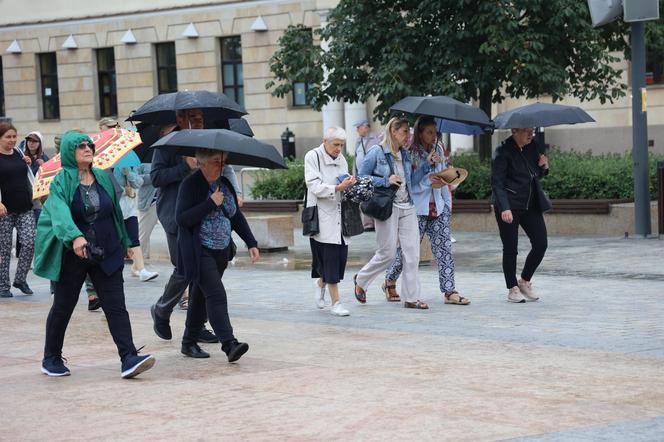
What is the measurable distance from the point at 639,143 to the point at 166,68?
80.9 ft

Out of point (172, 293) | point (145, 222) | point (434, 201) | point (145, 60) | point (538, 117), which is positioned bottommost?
point (172, 293)

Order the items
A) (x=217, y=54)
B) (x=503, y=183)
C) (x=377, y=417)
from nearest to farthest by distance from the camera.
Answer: (x=377, y=417), (x=503, y=183), (x=217, y=54)

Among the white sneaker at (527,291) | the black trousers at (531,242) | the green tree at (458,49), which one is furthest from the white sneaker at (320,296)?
the green tree at (458,49)

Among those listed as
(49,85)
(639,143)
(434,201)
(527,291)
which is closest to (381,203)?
(434,201)

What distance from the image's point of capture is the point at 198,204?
9.27m

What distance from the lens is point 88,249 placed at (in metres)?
8.73

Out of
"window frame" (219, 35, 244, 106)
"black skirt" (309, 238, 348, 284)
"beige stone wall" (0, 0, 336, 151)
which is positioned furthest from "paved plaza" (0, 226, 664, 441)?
"window frame" (219, 35, 244, 106)

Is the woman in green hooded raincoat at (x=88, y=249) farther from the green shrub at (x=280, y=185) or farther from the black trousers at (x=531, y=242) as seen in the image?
the green shrub at (x=280, y=185)

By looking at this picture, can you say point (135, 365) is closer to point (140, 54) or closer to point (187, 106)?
point (187, 106)

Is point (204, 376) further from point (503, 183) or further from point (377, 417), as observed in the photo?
point (503, 183)

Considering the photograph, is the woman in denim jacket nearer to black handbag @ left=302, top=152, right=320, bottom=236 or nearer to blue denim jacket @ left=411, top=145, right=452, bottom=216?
blue denim jacket @ left=411, top=145, right=452, bottom=216

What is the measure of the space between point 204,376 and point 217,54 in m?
30.6

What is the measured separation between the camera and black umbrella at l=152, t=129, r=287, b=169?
9008 millimetres

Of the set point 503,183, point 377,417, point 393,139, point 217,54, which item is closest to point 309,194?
point 393,139
